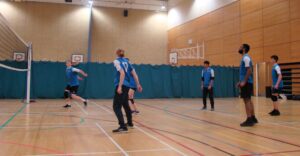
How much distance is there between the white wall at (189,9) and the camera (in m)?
21.0

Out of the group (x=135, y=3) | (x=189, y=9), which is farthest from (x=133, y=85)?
(x=135, y=3)

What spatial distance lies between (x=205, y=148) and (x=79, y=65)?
12710 millimetres

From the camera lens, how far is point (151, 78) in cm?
1709

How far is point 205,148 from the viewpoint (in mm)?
4355

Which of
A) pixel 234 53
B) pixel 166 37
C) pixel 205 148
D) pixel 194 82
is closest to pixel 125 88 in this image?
Answer: pixel 205 148

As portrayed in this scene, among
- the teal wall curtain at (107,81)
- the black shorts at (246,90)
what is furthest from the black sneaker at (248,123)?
the teal wall curtain at (107,81)

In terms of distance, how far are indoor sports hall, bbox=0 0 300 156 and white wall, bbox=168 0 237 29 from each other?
12cm

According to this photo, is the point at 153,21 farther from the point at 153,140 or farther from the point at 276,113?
the point at 153,140

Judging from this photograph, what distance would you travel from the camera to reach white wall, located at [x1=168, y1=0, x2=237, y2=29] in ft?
68.8

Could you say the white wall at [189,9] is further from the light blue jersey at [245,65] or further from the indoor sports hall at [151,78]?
the light blue jersey at [245,65]

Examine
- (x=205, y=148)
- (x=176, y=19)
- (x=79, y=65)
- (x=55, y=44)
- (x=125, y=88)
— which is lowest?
(x=205, y=148)

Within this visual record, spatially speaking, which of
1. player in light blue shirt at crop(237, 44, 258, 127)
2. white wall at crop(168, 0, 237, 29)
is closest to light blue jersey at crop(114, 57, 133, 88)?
player in light blue shirt at crop(237, 44, 258, 127)

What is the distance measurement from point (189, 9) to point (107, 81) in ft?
36.1

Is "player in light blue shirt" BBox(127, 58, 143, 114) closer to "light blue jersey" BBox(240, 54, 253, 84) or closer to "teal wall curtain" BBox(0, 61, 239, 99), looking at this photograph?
"light blue jersey" BBox(240, 54, 253, 84)
